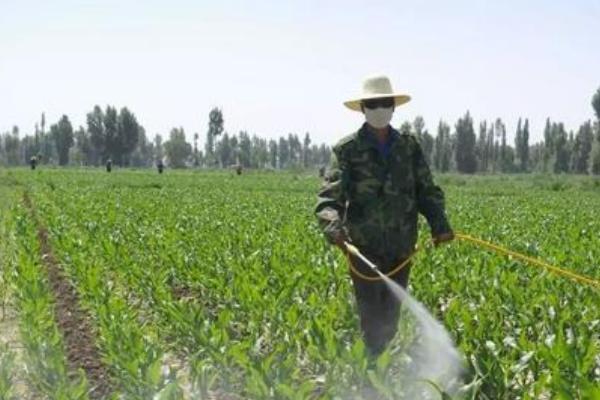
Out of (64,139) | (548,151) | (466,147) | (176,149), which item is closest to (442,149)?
(466,147)

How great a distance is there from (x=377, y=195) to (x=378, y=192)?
0.02 meters

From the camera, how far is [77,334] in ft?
24.5

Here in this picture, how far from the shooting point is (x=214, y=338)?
17.7ft

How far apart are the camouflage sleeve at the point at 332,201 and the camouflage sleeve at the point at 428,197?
545 millimetres

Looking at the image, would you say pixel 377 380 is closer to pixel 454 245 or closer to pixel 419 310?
pixel 419 310

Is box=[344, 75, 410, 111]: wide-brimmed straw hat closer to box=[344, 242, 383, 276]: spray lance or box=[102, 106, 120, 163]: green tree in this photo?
box=[344, 242, 383, 276]: spray lance

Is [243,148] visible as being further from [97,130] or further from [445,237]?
[445,237]

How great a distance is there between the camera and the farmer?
4922mm

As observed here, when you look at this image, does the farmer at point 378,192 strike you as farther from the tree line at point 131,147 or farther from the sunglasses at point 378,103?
the tree line at point 131,147

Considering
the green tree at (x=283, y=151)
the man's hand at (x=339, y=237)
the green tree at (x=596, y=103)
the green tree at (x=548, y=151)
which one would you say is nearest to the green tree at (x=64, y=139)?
the green tree at (x=283, y=151)

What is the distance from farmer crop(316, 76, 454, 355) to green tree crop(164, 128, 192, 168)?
103004mm

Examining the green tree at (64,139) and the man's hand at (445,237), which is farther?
the green tree at (64,139)

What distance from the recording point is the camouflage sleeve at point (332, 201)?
489 centimetres

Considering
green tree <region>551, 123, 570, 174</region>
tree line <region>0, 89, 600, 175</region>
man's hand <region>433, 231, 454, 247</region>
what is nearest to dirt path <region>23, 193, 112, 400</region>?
man's hand <region>433, 231, 454, 247</region>
